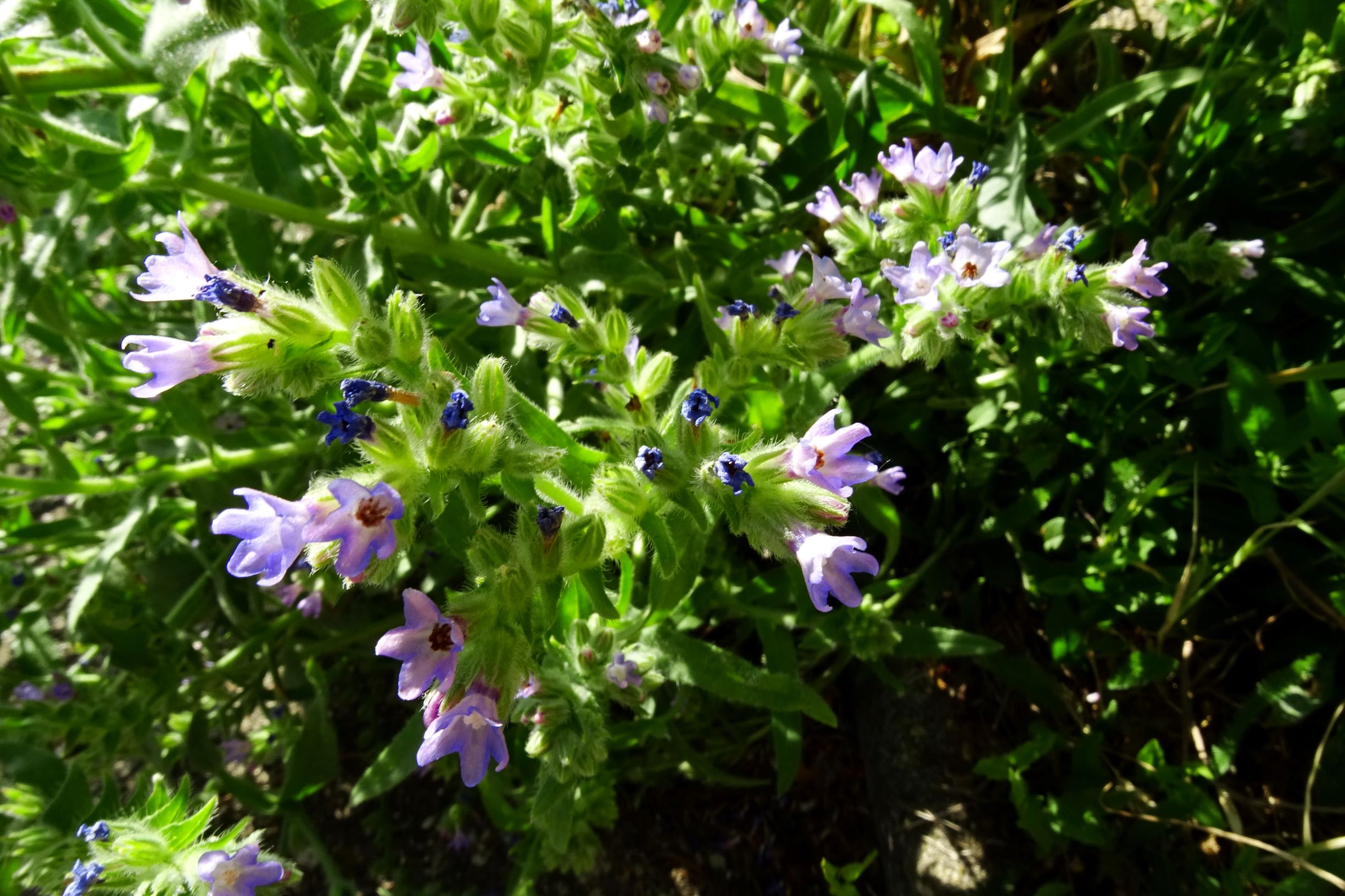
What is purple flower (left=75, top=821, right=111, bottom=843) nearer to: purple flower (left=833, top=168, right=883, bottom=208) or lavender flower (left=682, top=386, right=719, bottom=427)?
lavender flower (left=682, top=386, right=719, bottom=427)

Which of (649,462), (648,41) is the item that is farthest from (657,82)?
(649,462)

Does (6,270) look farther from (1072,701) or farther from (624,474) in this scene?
(1072,701)

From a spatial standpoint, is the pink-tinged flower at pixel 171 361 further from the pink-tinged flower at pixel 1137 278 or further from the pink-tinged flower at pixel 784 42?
the pink-tinged flower at pixel 1137 278

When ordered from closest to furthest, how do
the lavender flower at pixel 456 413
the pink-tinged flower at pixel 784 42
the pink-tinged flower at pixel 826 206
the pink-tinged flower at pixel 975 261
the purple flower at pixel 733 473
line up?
the lavender flower at pixel 456 413 < the purple flower at pixel 733 473 < the pink-tinged flower at pixel 975 261 < the pink-tinged flower at pixel 826 206 < the pink-tinged flower at pixel 784 42

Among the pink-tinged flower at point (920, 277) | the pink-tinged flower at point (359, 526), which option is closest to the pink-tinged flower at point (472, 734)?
the pink-tinged flower at point (359, 526)

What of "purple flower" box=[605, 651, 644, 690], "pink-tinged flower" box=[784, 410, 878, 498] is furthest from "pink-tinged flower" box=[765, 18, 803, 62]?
"purple flower" box=[605, 651, 644, 690]

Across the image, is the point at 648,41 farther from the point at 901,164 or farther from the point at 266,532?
the point at 266,532
